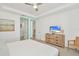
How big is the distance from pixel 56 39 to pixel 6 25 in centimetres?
104

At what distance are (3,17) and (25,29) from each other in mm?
424

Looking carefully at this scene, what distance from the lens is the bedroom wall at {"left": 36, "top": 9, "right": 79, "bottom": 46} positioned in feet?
5.68

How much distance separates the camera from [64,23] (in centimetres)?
194

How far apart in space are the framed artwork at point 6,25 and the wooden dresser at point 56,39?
69cm

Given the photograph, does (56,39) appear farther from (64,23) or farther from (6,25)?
(6,25)

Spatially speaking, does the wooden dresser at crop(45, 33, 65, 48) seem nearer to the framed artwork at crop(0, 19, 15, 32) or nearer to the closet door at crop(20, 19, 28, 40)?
the closet door at crop(20, 19, 28, 40)

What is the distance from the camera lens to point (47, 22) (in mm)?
1841

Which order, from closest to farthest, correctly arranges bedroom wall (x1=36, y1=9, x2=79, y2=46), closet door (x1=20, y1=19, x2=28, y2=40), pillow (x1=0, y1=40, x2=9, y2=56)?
pillow (x1=0, y1=40, x2=9, y2=56) < closet door (x1=20, y1=19, x2=28, y2=40) < bedroom wall (x1=36, y1=9, x2=79, y2=46)

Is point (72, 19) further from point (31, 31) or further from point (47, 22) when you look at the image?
point (31, 31)

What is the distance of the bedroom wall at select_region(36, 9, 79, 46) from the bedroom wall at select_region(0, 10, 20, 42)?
366 millimetres

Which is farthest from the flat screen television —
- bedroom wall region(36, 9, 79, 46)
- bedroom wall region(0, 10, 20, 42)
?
bedroom wall region(0, 10, 20, 42)

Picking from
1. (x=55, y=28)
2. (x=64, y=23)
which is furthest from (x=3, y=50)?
(x=64, y=23)

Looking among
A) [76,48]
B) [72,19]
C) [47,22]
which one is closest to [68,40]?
[76,48]

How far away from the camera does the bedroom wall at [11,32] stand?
4.56 ft
